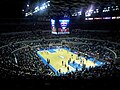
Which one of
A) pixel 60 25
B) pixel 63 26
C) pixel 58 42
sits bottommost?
pixel 58 42

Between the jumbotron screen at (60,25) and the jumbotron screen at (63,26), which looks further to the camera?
the jumbotron screen at (63,26)

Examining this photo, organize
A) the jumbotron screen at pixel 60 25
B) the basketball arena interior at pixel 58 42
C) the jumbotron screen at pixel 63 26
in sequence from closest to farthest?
1. the basketball arena interior at pixel 58 42
2. the jumbotron screen at pixel 60 25
3. the jumbotron screen at pixel 63 26

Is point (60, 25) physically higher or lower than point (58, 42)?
higher

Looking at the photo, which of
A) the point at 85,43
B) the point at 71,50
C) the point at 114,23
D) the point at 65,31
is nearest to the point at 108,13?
the point at 114,23

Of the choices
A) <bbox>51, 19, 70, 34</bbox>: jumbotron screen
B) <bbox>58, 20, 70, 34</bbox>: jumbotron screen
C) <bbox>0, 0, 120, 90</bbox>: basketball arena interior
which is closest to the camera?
<bbox>0, 0, 120, 90</bbox>: basketball arena interior

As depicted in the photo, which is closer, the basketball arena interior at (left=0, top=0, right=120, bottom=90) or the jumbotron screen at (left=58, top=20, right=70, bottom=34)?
the basketball arena interior at (left=0, top=0, right=120, bottom=90)

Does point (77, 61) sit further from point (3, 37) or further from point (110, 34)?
point (3, 37)

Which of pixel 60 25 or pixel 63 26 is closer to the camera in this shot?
pixel 60 25

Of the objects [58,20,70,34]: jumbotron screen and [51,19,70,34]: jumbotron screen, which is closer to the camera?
[51,19,70,34]: jumbotron screen

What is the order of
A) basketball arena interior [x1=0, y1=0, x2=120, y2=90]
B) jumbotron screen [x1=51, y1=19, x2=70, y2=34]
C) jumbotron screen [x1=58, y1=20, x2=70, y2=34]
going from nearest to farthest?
basketball arena interior [x1=0, y1=0, x2=120, y2=90], jumbotron screen [x1=51, y1=19, x2=70, y2=34], jumbotron screen [x1=58, y1=20, x2=70, y2=34]

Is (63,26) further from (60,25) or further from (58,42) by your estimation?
(58,42)

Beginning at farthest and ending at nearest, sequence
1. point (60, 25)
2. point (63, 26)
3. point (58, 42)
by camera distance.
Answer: point (58, 42) → point (63, 26) → point (60, 25)

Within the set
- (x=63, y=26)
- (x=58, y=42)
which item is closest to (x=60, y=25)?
(x=63, y=26)

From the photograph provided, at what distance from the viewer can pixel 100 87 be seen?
808cm
